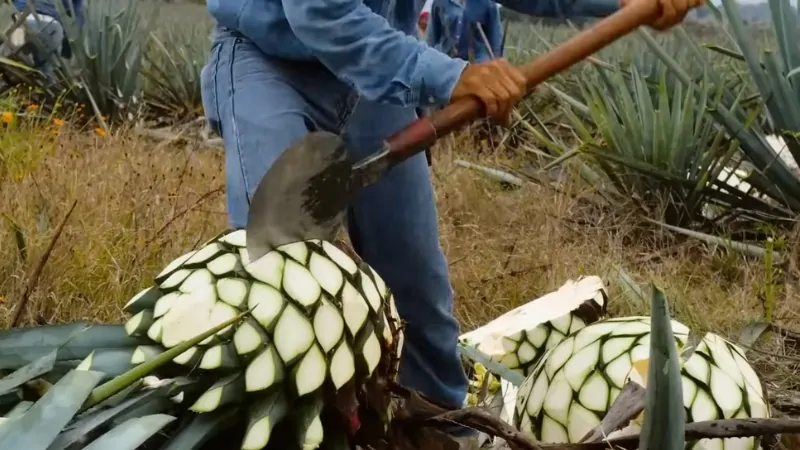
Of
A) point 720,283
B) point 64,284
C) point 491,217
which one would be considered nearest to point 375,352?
point 64,284

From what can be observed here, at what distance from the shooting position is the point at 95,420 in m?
0.88

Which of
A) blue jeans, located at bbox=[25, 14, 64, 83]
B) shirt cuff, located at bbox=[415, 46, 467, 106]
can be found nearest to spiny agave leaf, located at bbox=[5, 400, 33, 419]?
shirt cuff, located at bbox=[415, 46, 467, 106]

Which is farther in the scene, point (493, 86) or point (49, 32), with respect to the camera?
point (49, 32)

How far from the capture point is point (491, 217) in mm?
3193

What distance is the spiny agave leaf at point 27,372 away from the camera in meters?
0.92

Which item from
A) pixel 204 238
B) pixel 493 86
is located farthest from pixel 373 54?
pixel 204 238

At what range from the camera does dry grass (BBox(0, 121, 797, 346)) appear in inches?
81.0

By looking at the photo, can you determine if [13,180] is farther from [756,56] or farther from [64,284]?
[756,56]

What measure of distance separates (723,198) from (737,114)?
0.28 metres

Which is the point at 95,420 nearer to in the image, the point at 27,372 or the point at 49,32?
the point at 27,372

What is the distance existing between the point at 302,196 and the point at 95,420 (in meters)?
0.41

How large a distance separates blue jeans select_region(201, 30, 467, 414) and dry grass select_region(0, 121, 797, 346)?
55 centimetres

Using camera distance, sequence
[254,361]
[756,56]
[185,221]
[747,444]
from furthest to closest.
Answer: [756,56] < [185,221] < [747,444] < [254,361]

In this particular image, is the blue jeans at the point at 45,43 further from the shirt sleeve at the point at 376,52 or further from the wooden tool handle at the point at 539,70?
Result: the wooden tool handle at the point at 539,70
